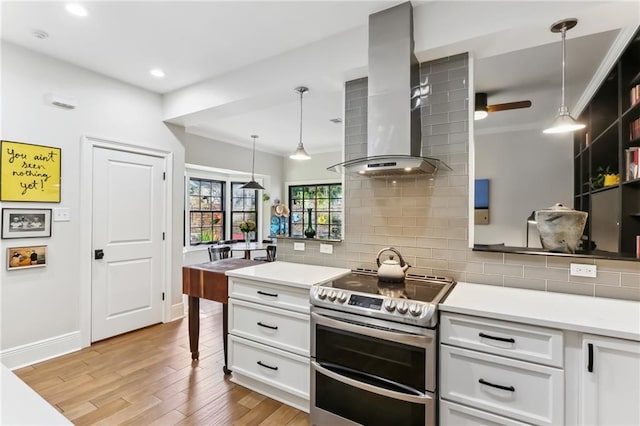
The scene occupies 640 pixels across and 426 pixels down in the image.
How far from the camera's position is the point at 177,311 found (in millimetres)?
4020

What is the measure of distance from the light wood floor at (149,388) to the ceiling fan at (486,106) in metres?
3.38

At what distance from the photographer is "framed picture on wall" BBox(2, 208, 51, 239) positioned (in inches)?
A: 106

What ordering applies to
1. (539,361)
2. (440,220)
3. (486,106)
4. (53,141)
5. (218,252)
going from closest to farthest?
(539,361), (440,220), (53,141), (486,106), (218,252)

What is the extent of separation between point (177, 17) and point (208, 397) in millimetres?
2803

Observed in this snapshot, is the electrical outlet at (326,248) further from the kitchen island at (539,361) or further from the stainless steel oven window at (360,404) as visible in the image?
the kitchen island at (539,361)

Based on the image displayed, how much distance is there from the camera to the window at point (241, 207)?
6.81 metres

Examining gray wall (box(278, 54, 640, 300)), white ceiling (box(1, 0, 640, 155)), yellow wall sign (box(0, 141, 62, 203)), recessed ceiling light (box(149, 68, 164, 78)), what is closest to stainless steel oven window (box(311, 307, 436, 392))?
gray wall (box(278, 54, 640, 300))

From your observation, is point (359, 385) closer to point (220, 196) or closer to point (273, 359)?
point (273, 359)

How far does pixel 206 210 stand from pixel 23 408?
230 inches

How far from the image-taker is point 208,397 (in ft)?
7.64

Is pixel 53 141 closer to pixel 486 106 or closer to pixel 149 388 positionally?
pixel 149 388

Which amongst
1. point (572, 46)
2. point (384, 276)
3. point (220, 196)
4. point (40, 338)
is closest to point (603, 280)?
point (384, 276)

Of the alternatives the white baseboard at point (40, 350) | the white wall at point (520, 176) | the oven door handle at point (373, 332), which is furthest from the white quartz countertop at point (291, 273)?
the white wall at point (520, 176)

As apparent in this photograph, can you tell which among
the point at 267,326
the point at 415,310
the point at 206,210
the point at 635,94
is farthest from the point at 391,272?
the point at 206,210
